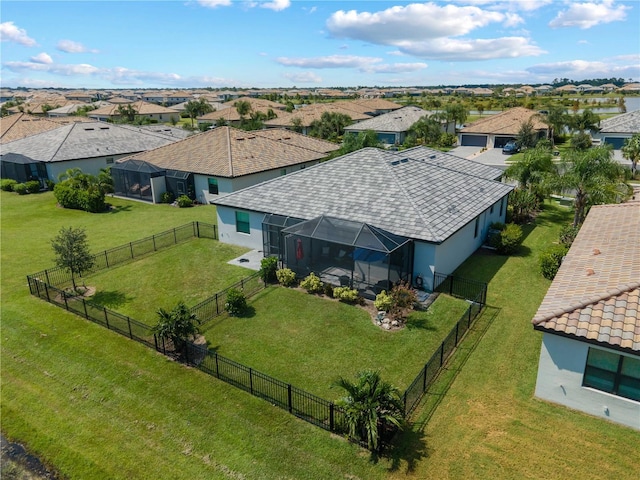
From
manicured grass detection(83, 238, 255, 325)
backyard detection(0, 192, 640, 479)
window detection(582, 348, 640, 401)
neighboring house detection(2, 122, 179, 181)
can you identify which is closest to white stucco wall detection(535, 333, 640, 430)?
window detection(582, 348, 640, 401)

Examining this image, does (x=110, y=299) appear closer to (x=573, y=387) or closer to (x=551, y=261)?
(x=573, y=387)

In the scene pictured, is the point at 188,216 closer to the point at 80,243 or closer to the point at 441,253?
the point at 80,243

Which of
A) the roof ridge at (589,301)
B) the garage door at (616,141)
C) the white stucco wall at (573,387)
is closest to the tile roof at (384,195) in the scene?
the roof ridge at (589,301)

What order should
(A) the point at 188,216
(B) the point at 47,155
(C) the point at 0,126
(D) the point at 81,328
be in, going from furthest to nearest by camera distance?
(C) the point at 0,126
(B) the point at 47,155
(A) the point at 188,216
(D) the point at 81,328

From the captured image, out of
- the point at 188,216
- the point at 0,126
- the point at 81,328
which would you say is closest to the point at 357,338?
the point at 81,328

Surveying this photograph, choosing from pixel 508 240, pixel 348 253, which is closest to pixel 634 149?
pixel 508 240

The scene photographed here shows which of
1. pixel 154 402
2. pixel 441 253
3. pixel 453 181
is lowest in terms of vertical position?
pixel 154 402

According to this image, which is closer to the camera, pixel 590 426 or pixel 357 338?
pixel 590 426
